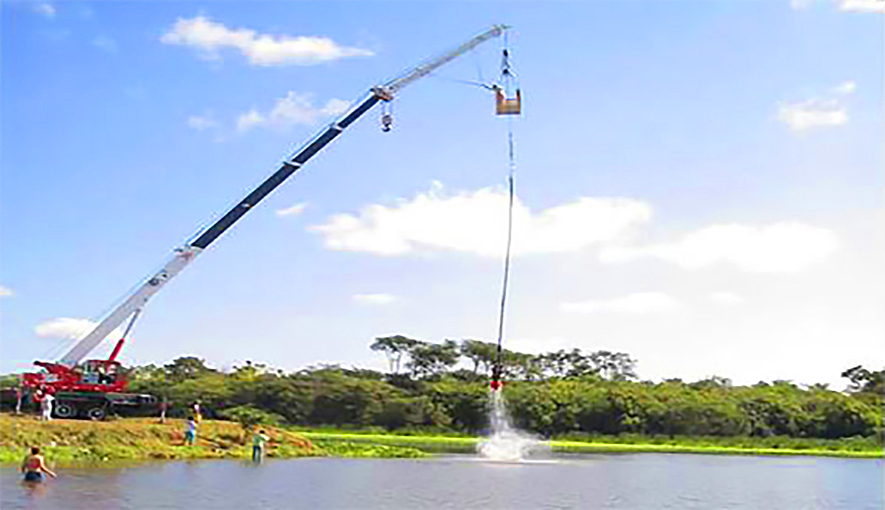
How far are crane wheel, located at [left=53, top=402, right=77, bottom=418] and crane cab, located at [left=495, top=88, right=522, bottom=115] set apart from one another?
66.6ft

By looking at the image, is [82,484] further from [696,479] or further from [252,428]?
[696,479]

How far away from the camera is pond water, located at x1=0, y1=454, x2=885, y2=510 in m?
26.7

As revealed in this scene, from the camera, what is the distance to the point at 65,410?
145ft

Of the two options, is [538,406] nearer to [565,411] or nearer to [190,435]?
[565,411]

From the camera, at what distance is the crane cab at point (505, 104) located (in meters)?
40.6

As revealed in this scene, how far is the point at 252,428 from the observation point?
46.4 m

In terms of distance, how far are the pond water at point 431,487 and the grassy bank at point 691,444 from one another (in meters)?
25.4

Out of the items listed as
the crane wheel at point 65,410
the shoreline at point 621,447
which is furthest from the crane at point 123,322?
the shoreline at point 621,447

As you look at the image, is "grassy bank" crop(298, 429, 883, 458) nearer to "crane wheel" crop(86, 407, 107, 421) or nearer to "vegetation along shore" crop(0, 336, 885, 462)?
"vegetation along shore" crop(0, 336, 885, 462)

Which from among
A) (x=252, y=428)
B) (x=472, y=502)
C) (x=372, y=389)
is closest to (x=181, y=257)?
(x=252, y=428)

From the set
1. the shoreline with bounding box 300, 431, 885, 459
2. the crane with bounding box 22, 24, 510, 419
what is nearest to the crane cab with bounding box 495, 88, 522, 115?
the crane with bounding box 22, 24, 510, 419

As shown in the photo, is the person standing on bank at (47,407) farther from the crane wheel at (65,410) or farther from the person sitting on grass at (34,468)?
the person sitting on grass at (34,468)

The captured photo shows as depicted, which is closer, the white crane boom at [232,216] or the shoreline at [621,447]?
the white crane boom at [232,216]

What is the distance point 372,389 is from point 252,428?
4308 cm
